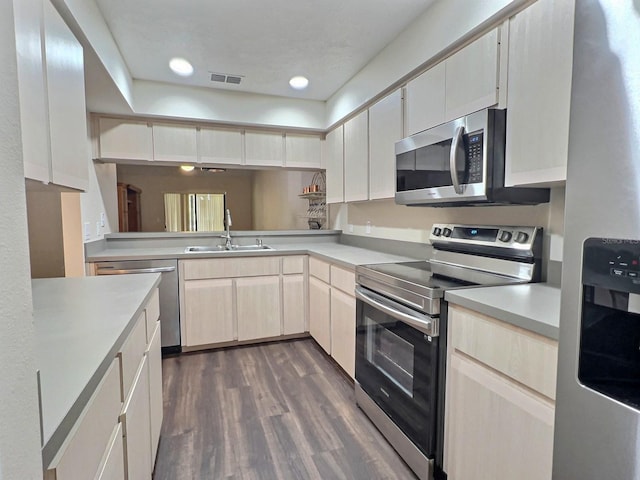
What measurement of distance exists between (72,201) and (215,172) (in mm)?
5267

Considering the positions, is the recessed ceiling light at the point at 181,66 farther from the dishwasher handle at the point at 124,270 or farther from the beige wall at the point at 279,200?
the beige wall at the point at 279,200

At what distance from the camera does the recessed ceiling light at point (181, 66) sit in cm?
263

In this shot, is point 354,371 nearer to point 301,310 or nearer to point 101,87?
point 301,310

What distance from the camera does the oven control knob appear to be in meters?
1.65

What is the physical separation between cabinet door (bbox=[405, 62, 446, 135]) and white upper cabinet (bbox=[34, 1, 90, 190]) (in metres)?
1.71

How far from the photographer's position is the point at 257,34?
2279 mm

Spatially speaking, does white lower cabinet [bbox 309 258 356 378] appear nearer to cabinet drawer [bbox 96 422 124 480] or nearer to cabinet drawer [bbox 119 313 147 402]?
cabinet drawer [bbox 119 313 147 402]

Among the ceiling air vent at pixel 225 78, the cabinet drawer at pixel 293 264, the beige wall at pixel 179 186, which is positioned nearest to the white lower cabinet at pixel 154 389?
the cabinet drawer at pixel 293 264

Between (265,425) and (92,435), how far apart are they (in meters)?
1.38

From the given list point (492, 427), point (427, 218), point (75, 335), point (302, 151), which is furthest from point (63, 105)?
point (302, 151)

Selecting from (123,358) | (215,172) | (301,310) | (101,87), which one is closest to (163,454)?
(123,358)

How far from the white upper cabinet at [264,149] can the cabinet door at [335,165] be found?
1.63 feet

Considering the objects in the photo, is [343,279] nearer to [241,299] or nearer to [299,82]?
[241,299]

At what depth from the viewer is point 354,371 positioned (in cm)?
227
